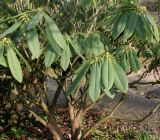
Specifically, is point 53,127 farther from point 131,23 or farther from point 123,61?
point 131,23

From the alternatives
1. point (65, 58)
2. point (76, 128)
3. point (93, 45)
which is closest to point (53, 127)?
point (76, 128)

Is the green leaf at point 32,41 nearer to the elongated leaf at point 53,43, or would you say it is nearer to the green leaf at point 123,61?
the elongated leaf at point 53,43

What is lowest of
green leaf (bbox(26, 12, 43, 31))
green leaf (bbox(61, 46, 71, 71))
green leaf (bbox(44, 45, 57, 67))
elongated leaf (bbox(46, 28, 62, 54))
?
green leaf (bbox(61, 46, 71, 71))

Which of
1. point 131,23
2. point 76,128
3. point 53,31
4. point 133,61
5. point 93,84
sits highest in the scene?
point 53,31

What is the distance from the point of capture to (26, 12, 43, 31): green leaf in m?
1.56

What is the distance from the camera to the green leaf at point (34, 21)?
5.12 feet

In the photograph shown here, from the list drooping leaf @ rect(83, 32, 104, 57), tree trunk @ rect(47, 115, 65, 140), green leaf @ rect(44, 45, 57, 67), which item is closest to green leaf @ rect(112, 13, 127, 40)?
drooping leaf @ rect(83, 32, 104, 57)

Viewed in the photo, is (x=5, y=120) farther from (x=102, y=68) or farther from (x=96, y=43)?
(x=102, y=68)

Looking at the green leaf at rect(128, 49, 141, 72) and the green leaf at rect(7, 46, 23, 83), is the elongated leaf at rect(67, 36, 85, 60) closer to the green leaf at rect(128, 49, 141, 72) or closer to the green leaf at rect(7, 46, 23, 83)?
the green leaf at rect(128, 49, 141, 72)

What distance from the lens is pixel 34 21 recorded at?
5.17 feet

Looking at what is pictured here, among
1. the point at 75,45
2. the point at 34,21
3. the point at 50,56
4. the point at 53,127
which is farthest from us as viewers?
the point at 53,127

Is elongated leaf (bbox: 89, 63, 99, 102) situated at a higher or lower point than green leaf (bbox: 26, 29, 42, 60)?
lower

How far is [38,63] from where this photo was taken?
9.14ft

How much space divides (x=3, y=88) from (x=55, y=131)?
0.68m
